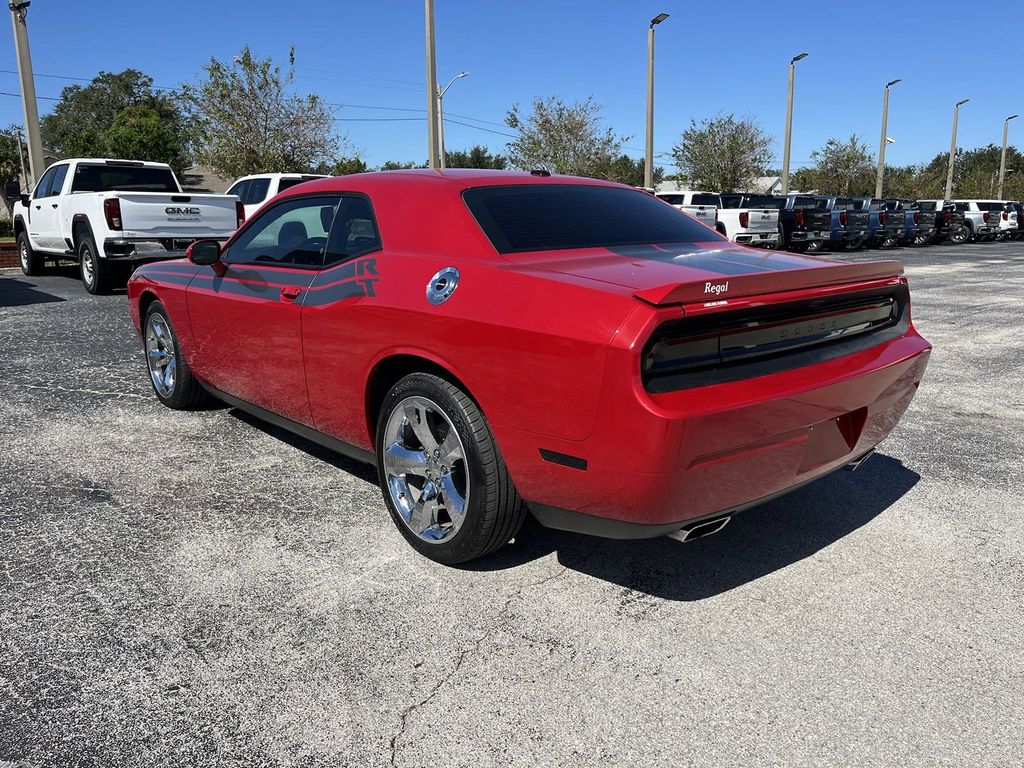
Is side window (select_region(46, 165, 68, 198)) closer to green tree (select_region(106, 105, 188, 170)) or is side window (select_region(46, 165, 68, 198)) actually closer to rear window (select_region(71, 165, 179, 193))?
rear window (select_region(71, 165, 179, 193))

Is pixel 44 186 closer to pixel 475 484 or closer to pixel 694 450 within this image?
pixel 475 484

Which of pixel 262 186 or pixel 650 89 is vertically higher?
pixel 650 89

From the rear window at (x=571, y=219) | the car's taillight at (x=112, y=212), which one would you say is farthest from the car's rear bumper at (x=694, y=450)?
the car's taillight at (x=112, y=212)

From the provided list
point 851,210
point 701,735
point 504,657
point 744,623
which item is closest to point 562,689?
point 504,657

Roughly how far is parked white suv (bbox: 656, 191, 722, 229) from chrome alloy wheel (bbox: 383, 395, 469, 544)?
18.3 m

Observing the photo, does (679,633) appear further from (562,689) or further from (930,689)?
(930,689)

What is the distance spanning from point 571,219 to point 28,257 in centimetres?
1432

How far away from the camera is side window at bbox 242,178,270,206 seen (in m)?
15.2

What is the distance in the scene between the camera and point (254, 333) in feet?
13.9

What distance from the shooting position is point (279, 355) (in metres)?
4.07

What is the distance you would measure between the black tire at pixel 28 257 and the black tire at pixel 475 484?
14.1 meters

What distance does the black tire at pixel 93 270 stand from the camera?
1167cm

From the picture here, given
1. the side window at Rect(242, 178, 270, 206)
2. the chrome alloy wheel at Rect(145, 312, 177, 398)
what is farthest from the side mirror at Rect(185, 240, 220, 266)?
the side window at Rect(242, 178, 270, 206)

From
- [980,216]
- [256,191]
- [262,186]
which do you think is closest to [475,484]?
[262,186]
